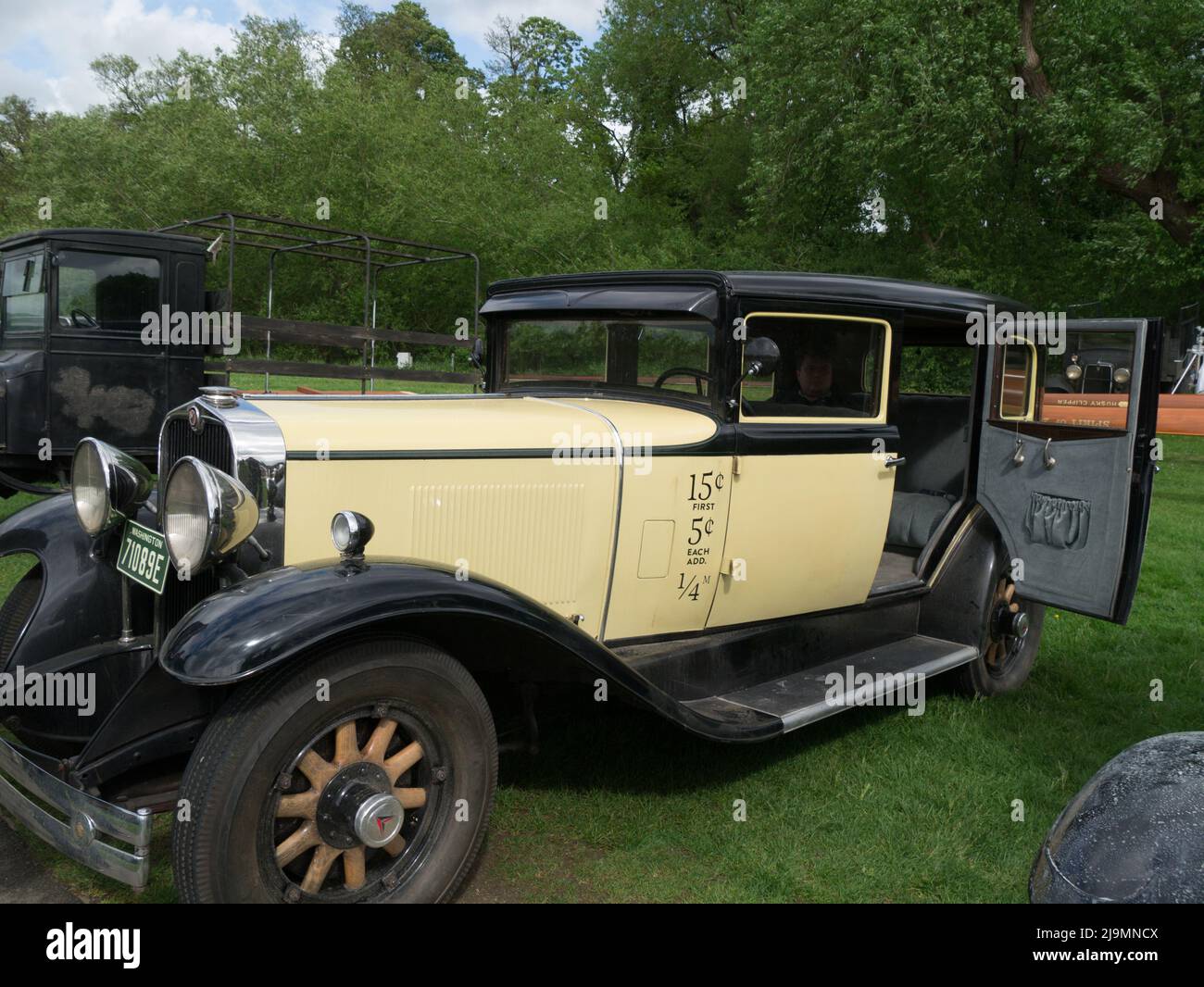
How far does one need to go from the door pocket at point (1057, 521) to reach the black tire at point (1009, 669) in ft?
2.47

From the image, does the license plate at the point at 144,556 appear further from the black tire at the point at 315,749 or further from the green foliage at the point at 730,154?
the green foliage at the point at 730,154

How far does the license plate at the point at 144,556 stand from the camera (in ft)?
9.85

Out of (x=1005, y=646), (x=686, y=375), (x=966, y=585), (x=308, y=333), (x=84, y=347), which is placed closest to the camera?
(x=686, y=375)

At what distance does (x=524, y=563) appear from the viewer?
139 inches

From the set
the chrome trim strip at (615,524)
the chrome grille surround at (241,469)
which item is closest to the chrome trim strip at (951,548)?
the chrome trim strip at (615,524)

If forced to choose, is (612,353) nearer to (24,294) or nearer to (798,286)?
(798,286)

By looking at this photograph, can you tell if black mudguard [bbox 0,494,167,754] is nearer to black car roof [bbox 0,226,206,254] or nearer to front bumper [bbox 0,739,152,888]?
front bumper [bbox 0,739,152,888]

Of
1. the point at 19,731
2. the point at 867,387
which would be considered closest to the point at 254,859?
the point at 19,731

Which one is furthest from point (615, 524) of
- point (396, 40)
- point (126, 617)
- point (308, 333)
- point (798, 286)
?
point (396, 40)

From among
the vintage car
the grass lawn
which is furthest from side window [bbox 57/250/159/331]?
the grass lawn

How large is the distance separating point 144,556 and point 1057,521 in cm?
364

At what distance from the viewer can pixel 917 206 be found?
65.6ft
